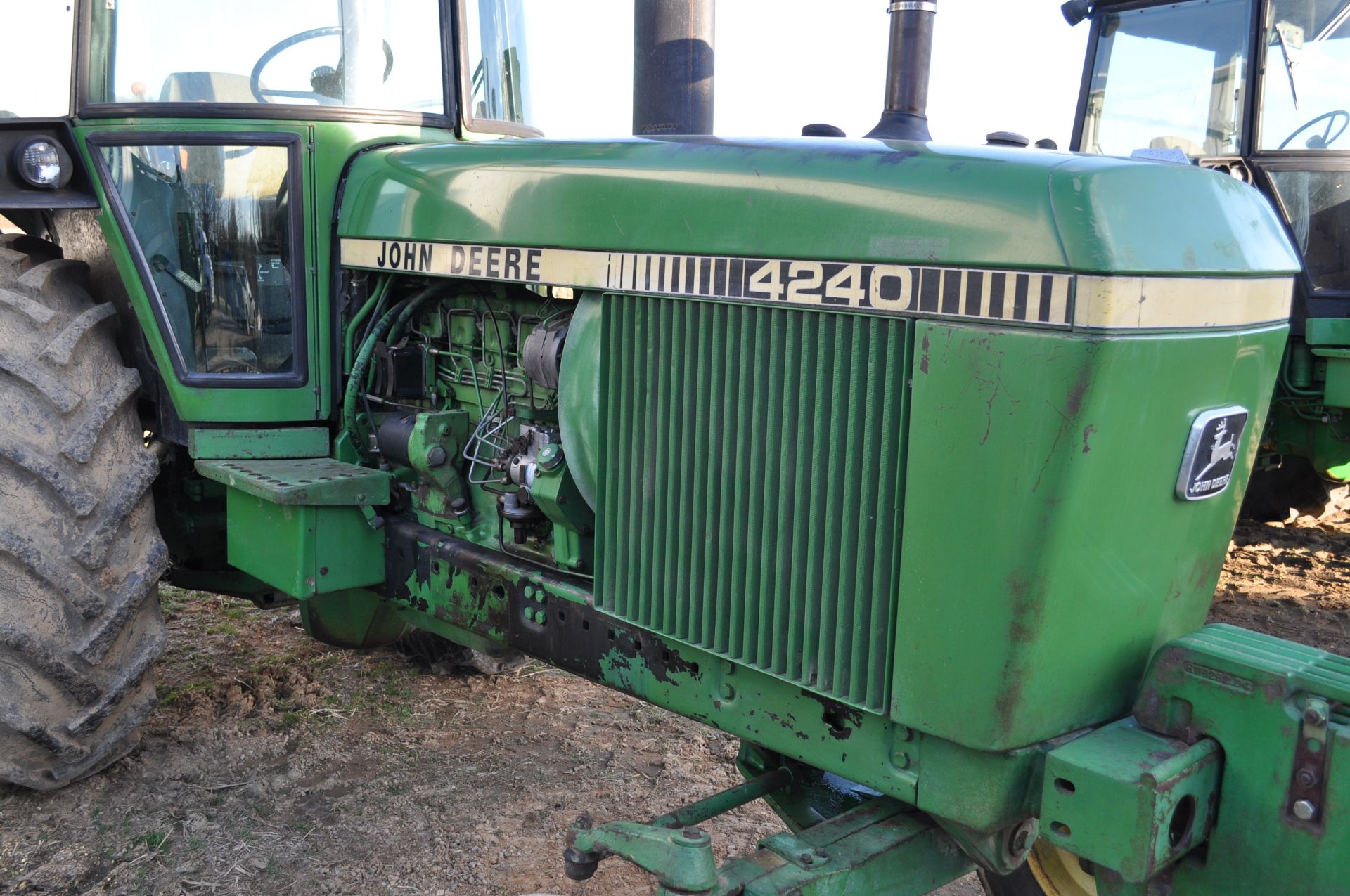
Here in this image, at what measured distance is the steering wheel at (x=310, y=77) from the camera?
10.0 feet

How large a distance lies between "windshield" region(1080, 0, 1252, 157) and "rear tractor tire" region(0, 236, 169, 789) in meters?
4.94

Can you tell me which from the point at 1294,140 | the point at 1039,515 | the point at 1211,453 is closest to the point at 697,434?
the point at 1039,515

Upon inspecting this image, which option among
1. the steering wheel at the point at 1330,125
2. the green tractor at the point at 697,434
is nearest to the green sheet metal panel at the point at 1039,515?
the green tractor at the point at 697,434

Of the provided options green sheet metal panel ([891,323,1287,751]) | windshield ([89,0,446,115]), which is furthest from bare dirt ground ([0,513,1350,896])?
windshield ([89,0,446,115])

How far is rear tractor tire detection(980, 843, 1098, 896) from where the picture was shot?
2.46 meters

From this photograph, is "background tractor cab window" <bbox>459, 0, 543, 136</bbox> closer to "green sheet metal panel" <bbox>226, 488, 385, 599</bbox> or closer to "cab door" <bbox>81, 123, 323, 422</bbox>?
"cab door" <bbox>81, 123, 323, 422</bbox>

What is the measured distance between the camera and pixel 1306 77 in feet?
18.2

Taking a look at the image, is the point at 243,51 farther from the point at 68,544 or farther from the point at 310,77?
the point at 68,544

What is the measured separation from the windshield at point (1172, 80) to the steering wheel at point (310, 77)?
432cm

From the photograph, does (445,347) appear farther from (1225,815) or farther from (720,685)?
(1225,815)

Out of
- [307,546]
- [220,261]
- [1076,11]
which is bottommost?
[307,546]

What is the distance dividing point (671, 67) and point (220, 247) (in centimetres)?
310

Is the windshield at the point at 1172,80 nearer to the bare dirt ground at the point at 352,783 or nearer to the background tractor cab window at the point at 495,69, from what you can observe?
the background tractor cab window at the point at 495,69

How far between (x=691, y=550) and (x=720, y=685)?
10.3 inches
